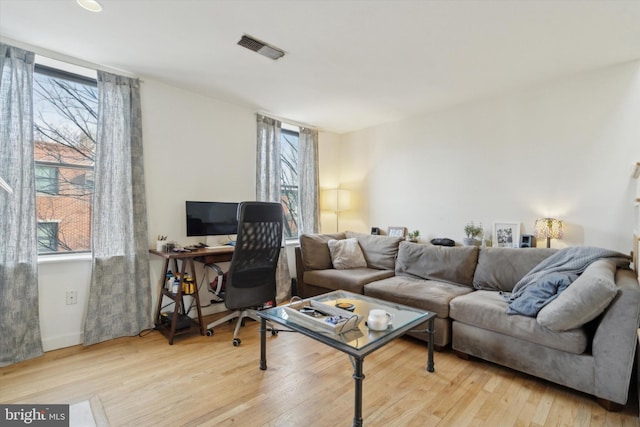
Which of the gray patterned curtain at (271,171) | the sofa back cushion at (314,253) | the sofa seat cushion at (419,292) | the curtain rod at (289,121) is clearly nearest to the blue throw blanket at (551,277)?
the sofa seat cushion at (419,292)

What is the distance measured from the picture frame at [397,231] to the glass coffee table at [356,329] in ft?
5.79

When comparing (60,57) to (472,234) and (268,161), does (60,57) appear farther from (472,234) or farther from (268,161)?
(472,234)

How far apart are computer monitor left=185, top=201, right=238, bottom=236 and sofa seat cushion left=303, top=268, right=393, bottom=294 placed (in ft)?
3.53

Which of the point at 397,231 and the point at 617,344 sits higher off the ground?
the point at 397,231

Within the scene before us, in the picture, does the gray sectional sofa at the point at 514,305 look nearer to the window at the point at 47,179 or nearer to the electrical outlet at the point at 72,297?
the electrical outlet at the point at 72,297

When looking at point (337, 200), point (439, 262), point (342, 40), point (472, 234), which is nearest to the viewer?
point (342, 40)

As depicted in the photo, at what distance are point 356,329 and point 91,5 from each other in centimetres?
261

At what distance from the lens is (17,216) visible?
2252mm

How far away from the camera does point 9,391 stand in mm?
1878

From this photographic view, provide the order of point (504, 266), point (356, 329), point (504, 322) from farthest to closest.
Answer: point (504, 266) → point (504, 322) → point (356, 329)

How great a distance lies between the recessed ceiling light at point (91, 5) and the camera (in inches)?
72.1

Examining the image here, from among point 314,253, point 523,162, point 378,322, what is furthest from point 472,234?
point 378,322

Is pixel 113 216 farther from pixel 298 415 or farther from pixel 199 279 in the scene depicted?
pixel 298 415

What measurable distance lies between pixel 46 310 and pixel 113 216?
2.89 feet
